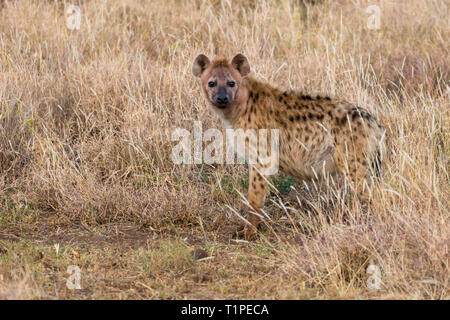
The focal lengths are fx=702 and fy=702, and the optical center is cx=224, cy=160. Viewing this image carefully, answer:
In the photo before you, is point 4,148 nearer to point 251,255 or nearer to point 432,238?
point 251,255

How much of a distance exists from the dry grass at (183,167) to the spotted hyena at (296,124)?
0.68 ft

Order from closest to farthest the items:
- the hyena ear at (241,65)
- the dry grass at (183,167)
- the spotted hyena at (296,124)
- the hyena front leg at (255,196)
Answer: the dry grass at (183,167), the spotted hyena at (296,124), the hyena front leg at (255,196), the hyena ear at (241,65)

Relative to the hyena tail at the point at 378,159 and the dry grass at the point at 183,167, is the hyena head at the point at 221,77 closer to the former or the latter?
the dry grass at the point at 183,167

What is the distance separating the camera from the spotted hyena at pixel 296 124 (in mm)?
4887

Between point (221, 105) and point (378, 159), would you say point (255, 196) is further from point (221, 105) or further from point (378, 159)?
point (378, 159)

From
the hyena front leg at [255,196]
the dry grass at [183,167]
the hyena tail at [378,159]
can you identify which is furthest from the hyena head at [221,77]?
the hyena tail at [378,159]

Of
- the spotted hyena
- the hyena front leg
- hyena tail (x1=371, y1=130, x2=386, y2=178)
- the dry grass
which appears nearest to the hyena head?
the spotted hyena

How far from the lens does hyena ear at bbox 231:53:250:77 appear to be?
5.41 m

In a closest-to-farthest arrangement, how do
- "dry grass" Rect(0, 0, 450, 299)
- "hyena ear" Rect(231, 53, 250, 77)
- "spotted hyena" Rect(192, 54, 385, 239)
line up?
"dry grass" Rect(0, 0, 450, 299), "spotted hyena" Rect(192, 54, 385, 239), "hyena ear" Rect(231, 53, 250, 77)

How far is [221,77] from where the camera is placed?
17.4 feet

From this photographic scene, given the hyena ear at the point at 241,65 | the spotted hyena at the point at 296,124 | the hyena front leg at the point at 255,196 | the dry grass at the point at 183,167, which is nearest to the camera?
the dry grass at the point at 183,167

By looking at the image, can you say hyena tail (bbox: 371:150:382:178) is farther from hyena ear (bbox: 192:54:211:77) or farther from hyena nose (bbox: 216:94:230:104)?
hyena ear (bbox: 192:54:211:77)

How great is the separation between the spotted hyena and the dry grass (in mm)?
206

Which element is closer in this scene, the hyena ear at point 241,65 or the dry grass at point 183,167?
the dry grass at point 183,167
